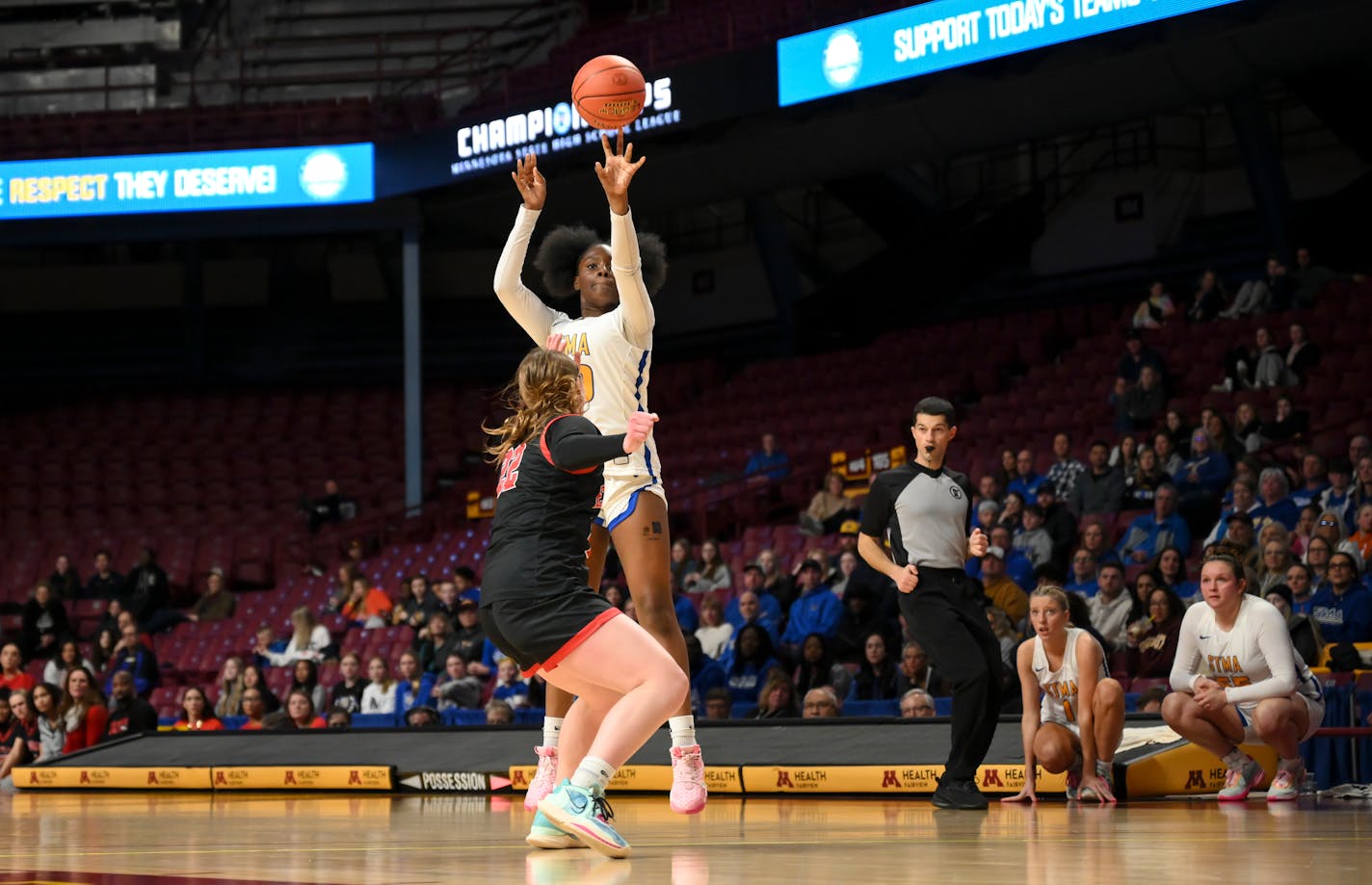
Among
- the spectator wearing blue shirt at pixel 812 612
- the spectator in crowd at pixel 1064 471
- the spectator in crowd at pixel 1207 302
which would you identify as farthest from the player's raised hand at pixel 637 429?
the spectator in crowd at pixel 1207 302

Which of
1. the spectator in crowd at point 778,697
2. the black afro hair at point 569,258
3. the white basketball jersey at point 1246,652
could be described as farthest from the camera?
the spectator in crowd at point 778,697

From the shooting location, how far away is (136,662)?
16828 millimetres

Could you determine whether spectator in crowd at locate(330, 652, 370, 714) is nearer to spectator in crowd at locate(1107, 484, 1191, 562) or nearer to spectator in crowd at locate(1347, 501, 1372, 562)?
spectator in crowd at locate(1107, 484, 1191, 562)

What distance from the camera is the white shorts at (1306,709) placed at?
25.2 ft

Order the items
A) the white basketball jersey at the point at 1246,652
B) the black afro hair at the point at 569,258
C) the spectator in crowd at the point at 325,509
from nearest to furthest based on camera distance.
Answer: the black afro hair at the point at 569,258 < the white basketball jersey at the point at 1246,652 < the spectator in crowd at the point at 325,509

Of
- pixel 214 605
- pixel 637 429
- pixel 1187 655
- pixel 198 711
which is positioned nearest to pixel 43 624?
pixel 214 605

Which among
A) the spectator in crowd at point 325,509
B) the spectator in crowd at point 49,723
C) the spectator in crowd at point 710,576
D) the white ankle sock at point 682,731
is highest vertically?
the spectator in crowd at point 325,509

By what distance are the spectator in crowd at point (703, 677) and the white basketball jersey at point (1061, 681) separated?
434cm

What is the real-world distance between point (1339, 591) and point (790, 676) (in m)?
3.73

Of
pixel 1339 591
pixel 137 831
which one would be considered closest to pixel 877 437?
pixel 1339 591

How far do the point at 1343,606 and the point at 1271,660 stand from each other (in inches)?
114

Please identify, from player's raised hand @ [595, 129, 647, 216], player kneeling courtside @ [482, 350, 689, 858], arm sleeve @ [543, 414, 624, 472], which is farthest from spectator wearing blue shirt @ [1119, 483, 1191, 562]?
arm sleeve @ [543, 414, 624, 472]

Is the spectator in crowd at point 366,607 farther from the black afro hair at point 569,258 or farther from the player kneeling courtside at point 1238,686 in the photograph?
the player kneeling courtside at point 1238,686

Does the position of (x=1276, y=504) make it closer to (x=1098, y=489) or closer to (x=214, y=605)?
(x=1098, y=489)
